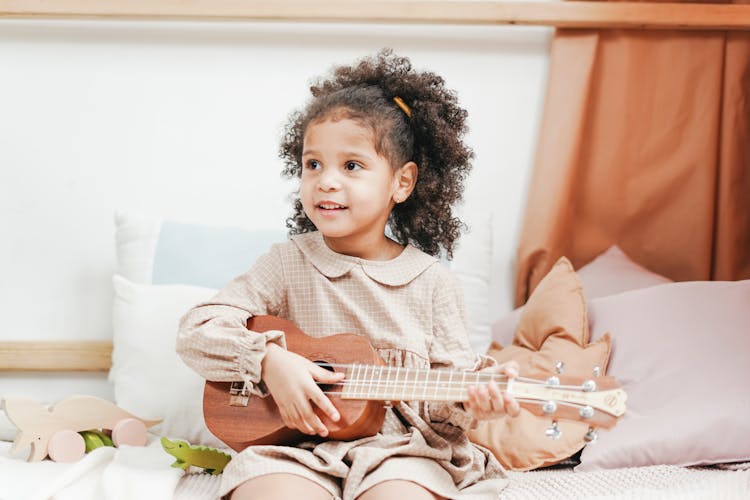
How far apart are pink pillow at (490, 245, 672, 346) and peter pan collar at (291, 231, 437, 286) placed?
0.42 meters

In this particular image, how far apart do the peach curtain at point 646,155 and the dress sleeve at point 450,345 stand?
529mm

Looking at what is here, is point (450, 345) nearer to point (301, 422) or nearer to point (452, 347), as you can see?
point (452, 347)

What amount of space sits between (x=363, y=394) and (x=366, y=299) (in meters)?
0.20

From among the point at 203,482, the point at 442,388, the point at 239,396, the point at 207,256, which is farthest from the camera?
the point at 207,256

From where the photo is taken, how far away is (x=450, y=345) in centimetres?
129

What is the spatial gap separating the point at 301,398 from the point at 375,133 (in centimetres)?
41

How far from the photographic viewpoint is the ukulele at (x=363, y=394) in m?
1.00

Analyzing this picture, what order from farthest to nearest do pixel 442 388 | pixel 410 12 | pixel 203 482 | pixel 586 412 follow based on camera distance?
pixel 410 12, pixel 203 482, pixel 442 388, pixel 586 412

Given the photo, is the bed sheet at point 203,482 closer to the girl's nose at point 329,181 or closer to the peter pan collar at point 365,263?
the peter pan collar at point 365,263

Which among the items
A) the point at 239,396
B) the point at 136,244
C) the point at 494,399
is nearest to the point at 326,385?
the point at 239,396

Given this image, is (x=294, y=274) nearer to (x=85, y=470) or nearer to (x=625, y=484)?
(x=85, y=470)

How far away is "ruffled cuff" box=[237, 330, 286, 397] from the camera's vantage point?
117 centimetres

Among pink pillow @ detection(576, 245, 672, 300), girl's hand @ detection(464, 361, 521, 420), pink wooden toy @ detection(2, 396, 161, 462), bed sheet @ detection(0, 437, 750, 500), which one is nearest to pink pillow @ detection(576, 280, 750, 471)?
bed sheet @ detection(0, 437, 750, 500)

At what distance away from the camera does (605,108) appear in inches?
73.4
